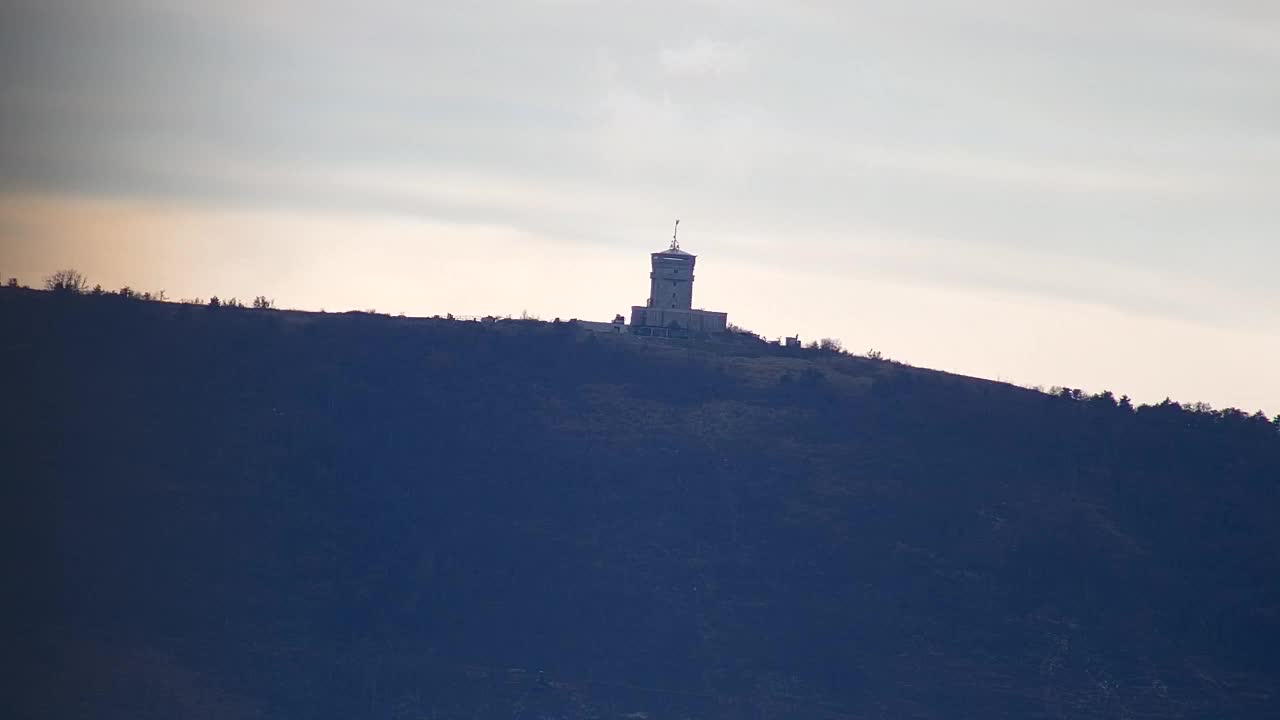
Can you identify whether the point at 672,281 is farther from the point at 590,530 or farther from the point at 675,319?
the point at 590,530

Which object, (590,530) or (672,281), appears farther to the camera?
(672,281)

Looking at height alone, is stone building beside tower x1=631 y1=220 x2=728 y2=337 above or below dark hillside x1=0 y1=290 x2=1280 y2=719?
above

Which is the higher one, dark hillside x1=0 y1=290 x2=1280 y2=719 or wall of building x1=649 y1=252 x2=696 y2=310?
Result: wall of building x1=649 y1=252 x2=696 y2=310

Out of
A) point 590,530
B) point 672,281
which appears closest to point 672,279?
point 672,281

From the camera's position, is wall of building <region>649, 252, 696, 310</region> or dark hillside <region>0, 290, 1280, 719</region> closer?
dark hillside <region>0, 290, 1280, 719</region>

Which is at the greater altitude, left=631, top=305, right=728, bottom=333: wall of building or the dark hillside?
left=631, top=305, right=728, bottom=333: wall of building

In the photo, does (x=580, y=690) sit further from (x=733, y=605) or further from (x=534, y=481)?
(x=534, y=481)

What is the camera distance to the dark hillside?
8669 centimetres

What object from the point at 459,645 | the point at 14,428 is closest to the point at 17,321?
the point at 14,428

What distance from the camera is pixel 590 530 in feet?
329

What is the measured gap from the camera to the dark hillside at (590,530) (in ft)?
284

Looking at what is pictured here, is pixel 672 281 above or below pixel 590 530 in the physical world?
above

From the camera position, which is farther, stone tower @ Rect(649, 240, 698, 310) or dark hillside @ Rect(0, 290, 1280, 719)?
stone tower @ Rect(649, 240, 698, 310)

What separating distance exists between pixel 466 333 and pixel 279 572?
87.7 ft
